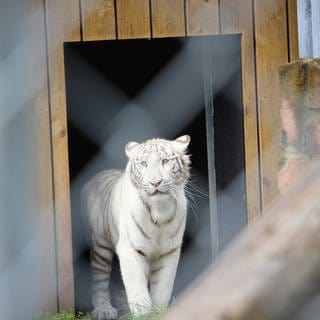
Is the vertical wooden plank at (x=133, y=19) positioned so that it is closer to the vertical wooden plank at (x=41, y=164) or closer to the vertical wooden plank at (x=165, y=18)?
the vertical wooden plank at (x=165, y=18)

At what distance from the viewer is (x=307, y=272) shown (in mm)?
392

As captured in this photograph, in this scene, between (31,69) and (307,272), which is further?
(31,69)

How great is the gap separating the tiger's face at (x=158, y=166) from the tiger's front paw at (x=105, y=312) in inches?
24.3

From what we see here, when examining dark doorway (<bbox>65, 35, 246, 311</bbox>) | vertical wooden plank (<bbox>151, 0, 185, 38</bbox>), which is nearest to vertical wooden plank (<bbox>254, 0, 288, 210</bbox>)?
dark doorway (<bbox>65, 35, 246, 311</bbox>)

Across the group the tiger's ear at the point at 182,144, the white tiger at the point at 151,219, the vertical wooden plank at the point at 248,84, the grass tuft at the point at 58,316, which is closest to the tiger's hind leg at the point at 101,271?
the white tiger at the point at 151,219

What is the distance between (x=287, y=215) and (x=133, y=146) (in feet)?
9.28

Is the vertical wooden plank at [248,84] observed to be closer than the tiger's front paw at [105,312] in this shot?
Yes

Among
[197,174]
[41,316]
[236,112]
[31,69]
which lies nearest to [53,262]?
[41,316]

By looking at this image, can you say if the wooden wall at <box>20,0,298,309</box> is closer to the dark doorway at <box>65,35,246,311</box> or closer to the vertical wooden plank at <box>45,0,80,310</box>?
the vertical wooden plank at <box>45,0,80,310</box>

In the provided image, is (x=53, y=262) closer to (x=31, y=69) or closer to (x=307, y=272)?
(x=31, y=69)

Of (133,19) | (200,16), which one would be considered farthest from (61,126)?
(200,16)

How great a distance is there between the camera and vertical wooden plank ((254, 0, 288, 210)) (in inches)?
117

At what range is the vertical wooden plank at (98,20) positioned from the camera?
9.55ft

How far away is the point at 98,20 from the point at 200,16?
0.35m
